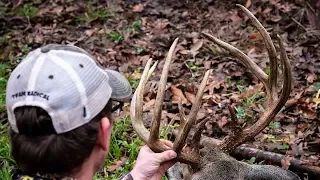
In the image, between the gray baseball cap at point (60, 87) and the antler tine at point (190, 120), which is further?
the antler tine at point (190, 120)

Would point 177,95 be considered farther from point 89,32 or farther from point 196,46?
point 89,32

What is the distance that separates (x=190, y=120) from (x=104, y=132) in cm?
93

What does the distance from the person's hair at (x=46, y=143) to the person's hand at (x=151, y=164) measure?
689mm

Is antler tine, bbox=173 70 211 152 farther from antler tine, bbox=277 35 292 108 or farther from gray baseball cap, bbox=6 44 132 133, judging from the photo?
gray baseball cap, bbox=6 44 132 133

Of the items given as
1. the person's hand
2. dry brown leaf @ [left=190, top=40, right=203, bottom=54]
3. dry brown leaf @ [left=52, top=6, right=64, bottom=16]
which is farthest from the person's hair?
dry brown leaf @ [left=52, top=6, right=64, bottom=16]

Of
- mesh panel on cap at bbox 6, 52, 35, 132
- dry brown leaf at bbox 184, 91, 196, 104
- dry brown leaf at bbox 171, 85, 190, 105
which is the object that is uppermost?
mesh panel on cap at bbox 6, 52, 35, 132

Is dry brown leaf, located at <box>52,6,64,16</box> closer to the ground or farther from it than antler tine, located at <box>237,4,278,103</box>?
closer to the ground

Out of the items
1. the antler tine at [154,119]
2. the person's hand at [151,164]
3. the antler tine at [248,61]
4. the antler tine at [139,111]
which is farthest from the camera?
the antler tine at [248,61]

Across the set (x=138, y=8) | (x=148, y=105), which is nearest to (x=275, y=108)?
(x=148, y=105)

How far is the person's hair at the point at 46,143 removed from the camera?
2422 mm

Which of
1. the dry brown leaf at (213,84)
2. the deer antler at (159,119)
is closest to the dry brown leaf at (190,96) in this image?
the dry brown leaf at (213,84)

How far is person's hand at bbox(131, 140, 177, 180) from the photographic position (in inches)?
127

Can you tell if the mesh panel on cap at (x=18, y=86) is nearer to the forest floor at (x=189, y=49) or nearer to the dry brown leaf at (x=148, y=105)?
the forest floor at (x=189, y=49)

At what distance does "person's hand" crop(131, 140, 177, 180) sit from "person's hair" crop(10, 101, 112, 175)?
2.26ft
